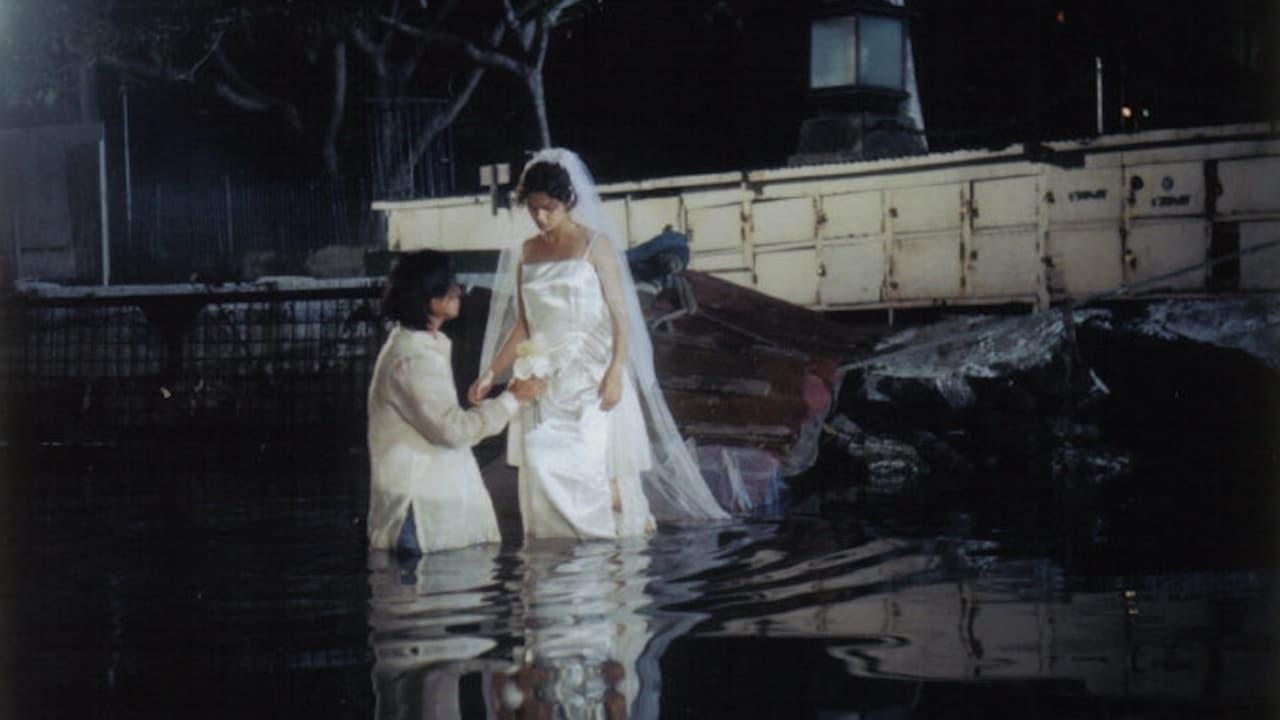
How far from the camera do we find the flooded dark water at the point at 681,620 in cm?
469

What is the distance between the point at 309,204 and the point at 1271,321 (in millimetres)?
19018

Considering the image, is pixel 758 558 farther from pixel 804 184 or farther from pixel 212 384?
pixel 804 184

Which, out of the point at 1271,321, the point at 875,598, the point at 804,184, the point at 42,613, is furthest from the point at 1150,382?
the point at 42,613

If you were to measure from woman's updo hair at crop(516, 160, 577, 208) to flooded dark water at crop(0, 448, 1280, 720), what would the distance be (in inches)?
77.4

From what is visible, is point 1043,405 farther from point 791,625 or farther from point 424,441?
point 791,625

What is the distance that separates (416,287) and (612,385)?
4.82 feet

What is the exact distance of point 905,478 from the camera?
A: 551 inches

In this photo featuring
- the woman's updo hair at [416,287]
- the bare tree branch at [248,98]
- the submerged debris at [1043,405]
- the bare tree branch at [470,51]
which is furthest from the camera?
the bare tree branch at [248,98]

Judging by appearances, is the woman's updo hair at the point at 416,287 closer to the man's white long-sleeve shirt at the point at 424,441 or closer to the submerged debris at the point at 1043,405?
the man's white long-sleeve shirt at the point at 424,441

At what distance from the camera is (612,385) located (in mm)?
8883

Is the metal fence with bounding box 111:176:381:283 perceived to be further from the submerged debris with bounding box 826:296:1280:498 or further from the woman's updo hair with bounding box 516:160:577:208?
the woman's updo hair with bounding box 516:160:577:208

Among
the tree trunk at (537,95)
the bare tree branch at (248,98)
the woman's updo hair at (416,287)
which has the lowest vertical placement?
the woman's updo hair at (416,287)

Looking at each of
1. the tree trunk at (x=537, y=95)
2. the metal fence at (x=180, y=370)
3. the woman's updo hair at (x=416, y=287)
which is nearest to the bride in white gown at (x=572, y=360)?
the woman's updo hair at (x=416, y=287)

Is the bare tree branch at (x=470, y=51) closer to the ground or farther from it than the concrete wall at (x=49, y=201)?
farther from it
